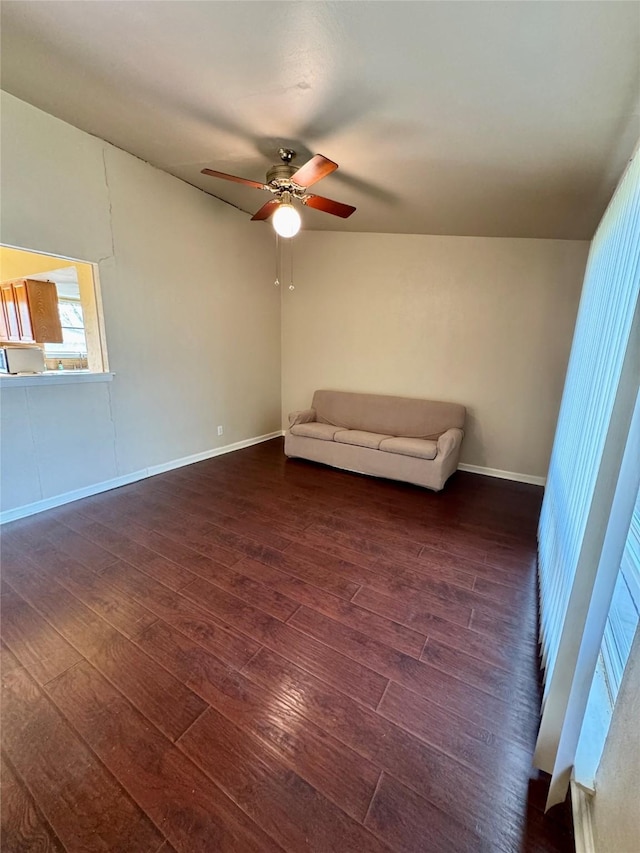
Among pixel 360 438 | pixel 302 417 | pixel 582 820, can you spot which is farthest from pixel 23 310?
pixel 582 820

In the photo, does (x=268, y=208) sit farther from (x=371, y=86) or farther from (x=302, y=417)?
(x=302, y=417)

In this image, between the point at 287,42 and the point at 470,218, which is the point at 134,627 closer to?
the point at 287,42

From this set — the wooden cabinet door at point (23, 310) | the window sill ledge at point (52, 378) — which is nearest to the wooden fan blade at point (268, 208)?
the window sill ledge at point (52, 378)

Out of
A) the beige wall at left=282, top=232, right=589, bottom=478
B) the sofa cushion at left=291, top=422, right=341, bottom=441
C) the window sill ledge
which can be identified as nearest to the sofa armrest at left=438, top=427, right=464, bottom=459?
the beige wall at left=282, top=232, right=589, bottom=478

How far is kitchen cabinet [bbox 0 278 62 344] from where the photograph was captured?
9.61 feet

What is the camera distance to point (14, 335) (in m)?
3.00

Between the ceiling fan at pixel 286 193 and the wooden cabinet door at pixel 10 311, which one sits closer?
the ceiling fan at pixel 286 193

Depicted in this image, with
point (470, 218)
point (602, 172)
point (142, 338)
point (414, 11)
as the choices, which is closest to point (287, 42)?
point (414, 11)

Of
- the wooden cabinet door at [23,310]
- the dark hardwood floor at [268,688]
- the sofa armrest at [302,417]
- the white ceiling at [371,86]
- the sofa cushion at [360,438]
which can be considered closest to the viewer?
the dark hardwood floor at [268,688]

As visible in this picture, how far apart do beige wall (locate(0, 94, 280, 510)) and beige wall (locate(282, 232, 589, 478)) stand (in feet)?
3.29

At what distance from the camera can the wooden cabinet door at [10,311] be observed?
118 inches

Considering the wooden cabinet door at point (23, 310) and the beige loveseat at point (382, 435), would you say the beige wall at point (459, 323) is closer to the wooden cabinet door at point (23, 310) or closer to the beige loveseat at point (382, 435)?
the beige loveseat at point (382, 435)

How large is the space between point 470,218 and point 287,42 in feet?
7.41

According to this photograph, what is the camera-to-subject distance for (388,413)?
165 inches
